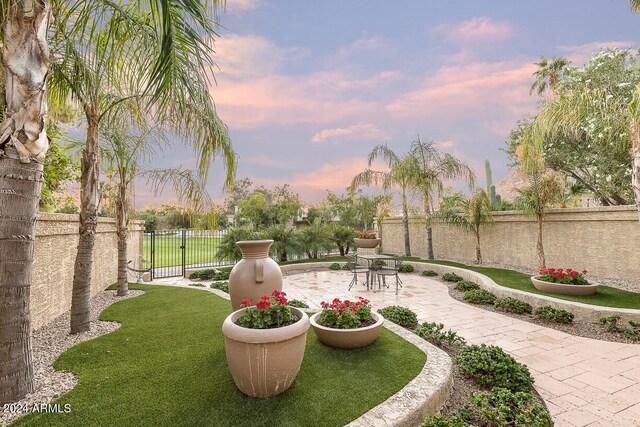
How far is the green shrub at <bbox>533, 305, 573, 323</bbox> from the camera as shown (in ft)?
17.6

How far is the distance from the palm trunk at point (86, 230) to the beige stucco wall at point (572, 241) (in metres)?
11.5

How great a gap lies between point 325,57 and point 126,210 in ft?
24.8

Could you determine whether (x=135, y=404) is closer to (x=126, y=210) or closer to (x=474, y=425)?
(x=474, y=425)

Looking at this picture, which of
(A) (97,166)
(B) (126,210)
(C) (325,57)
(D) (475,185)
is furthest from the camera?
(D) (475,185)

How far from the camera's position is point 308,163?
1825 centimetres

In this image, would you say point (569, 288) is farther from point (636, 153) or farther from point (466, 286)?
point (636, 153)

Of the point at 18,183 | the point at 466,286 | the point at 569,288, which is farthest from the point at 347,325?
the point at 466,286

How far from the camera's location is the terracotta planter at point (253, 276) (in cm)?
375

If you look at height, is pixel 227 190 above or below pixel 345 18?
below

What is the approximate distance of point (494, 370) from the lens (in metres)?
3.37

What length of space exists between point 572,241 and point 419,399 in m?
8.91

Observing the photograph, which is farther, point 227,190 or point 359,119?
point 359,119

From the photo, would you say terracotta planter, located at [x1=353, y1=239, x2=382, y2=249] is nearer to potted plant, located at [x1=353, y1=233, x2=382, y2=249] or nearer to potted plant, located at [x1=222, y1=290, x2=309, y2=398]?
potted plant, located at [x1=353, y1=233, x2=382, y2=249]

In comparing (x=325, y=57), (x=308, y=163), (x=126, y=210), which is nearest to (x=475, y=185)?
(x=325, y=57)
